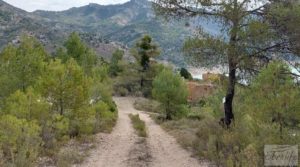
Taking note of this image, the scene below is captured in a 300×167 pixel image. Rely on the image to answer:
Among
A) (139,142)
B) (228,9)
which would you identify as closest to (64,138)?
(139,142)

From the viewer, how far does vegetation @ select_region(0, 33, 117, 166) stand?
13180 mm

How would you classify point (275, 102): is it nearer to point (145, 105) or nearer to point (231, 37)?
point (231, 37)

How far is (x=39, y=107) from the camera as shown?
16.7 metres

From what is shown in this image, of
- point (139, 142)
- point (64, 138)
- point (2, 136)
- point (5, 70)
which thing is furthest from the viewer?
point (5, 70)

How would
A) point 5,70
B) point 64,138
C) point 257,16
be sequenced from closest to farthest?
point 257,16, point 64,138, point 5,70

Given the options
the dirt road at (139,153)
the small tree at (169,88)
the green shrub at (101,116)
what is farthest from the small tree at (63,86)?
the small tree at (169,88)

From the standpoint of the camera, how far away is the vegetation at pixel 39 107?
13.2 meters

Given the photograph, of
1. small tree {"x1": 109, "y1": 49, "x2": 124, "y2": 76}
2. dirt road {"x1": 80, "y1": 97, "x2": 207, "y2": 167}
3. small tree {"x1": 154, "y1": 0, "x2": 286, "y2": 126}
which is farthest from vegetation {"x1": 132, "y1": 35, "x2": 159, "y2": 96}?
small tree {"x1": 154, "y1": 0, "x2": 286, "y2": 126}

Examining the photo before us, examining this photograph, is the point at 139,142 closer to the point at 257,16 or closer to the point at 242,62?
the point at 242,62

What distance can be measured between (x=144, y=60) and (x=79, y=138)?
3738 cm

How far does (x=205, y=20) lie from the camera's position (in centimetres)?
1762

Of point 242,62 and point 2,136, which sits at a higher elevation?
point 242,62

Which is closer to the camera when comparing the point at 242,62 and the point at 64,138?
the point at 242,62

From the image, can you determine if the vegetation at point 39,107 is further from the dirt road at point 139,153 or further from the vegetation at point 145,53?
the vegetation at point 145,53
